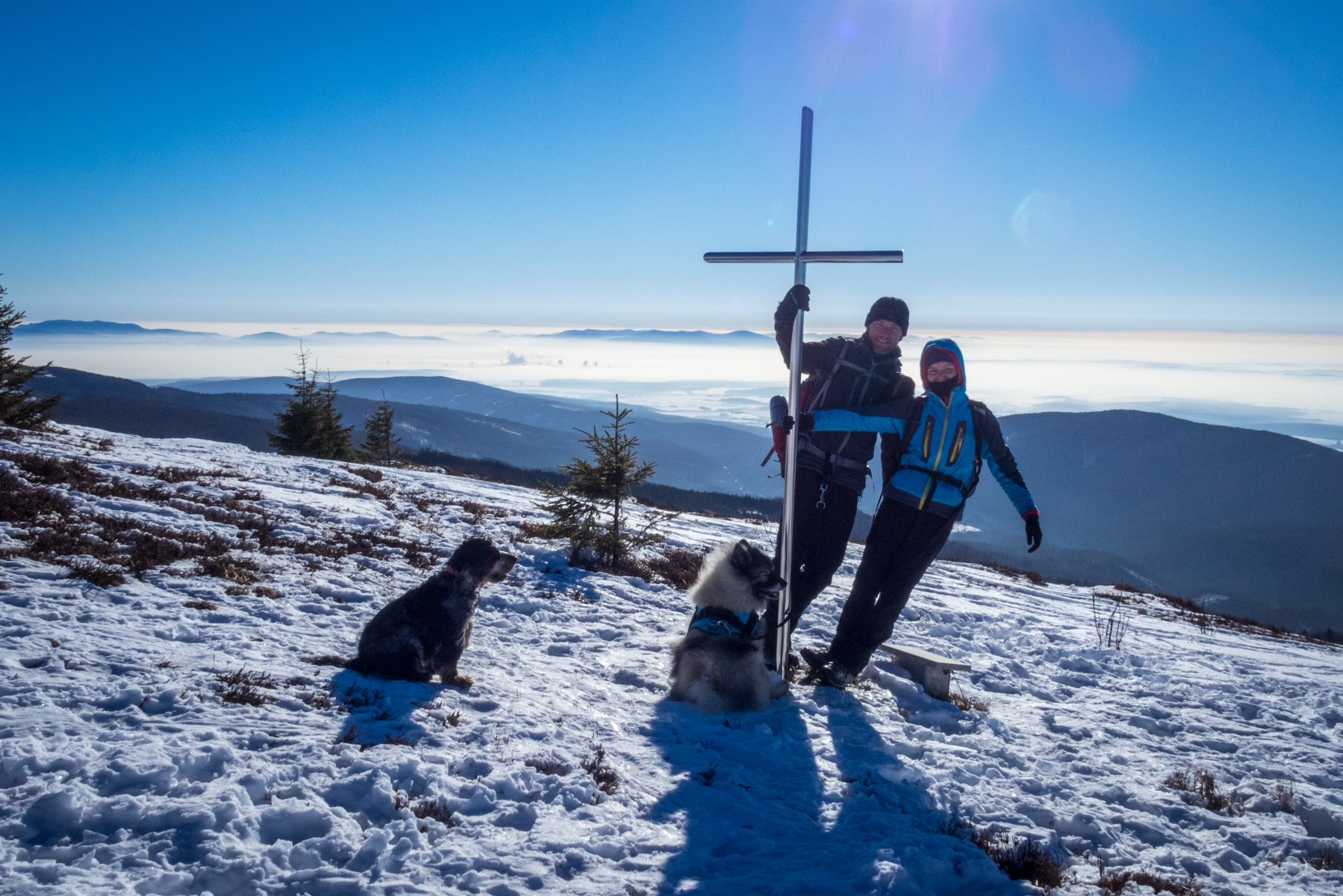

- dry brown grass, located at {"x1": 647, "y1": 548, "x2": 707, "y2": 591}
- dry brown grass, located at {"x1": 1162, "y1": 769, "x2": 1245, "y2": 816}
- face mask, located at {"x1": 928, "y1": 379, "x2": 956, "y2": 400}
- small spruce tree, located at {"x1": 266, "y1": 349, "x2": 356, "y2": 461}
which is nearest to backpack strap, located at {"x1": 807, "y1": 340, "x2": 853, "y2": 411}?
face mask, located at {"x1": 928, "y1": 379, "x2": 956, "y2": 400}

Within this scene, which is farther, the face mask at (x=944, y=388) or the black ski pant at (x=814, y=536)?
the black ski pant at (x=814, y=536)

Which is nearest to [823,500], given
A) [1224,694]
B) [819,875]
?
[819,875]

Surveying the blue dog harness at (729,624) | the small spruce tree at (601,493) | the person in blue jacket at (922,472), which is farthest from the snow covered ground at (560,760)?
the small spruce tree at (601,493)

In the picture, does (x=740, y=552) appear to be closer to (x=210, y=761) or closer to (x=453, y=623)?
(x=453, y=623)

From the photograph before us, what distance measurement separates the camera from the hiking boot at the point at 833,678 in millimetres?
6461

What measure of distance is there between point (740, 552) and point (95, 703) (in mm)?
4846

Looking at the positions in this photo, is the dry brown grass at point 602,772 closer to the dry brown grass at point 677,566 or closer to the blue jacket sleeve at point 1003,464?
the blue jacket sleeve at point 1003,464

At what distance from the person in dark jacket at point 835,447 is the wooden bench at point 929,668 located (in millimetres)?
1683

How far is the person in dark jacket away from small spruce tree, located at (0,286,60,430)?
22.2 metres

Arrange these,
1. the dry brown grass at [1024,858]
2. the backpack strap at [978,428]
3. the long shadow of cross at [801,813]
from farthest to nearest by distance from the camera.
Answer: the backpack strap at [978,428], the dry brown grass at [1024,858], the long shadow of cross at [801,813]

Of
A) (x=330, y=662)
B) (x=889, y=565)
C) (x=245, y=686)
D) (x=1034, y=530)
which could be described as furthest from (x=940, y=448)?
(x=245, y=686)

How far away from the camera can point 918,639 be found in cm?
907

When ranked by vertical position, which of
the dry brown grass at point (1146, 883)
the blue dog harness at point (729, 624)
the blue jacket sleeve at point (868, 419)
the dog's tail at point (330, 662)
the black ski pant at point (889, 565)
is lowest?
the dry brown grass at point (1146, 883)

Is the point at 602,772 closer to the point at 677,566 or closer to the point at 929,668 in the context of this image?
the point at 929,668
